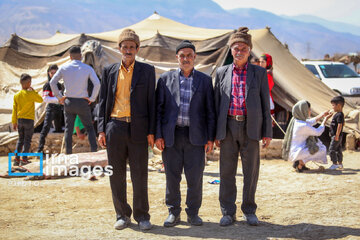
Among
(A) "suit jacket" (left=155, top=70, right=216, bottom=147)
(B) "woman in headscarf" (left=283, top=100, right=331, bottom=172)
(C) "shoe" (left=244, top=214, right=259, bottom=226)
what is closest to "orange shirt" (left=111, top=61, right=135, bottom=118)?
(A) "suit jacket" (left=155, top=70, right=216, bottom=147)

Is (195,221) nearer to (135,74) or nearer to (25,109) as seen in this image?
(135,74)

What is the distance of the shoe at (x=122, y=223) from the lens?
404 cm

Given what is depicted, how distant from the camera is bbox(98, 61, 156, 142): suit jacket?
401cm

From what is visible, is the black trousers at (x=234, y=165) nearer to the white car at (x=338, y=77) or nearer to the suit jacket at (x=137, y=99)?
the suit jacket at (x=137, y=99)

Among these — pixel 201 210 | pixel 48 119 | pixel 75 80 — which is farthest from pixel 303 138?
pixel 48 119

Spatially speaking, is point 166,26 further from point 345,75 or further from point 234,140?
point 234,140

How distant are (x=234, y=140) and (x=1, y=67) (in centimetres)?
764

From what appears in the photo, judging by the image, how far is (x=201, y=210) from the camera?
478cm

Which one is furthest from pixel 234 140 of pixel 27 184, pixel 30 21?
pixel 30 21

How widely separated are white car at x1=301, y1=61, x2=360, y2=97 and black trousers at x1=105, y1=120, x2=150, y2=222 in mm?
10155

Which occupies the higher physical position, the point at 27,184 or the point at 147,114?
the point at 147,114

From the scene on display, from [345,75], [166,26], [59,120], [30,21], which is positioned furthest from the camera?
[30,21]

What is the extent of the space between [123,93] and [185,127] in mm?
682

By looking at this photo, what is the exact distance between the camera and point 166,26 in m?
Result: 12.5
